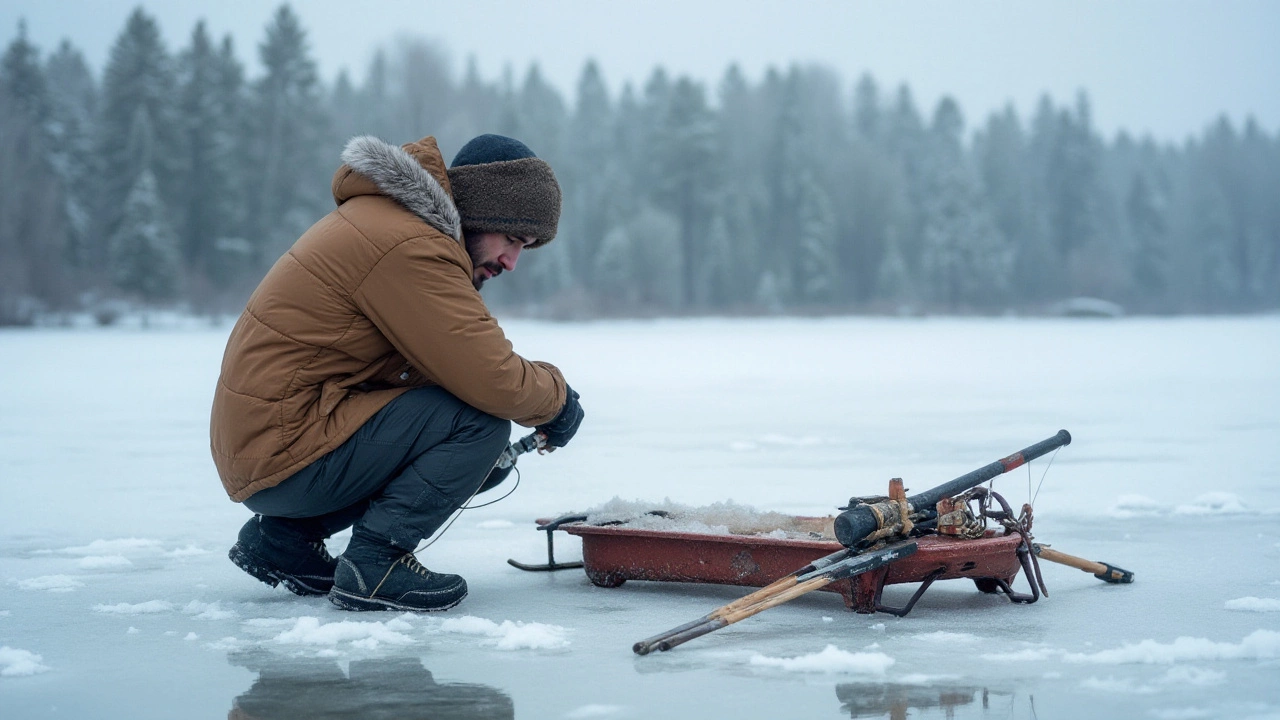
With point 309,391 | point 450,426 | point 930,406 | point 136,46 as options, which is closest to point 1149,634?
point 450,426

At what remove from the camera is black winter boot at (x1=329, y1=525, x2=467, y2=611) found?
11.3ft

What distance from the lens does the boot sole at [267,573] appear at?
3.65 m

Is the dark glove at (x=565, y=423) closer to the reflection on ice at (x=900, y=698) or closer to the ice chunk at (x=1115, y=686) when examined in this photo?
the reflection on ice at (x=900, y=698)

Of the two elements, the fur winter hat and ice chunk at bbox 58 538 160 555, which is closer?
the fur winter hat

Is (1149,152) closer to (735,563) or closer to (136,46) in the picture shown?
(136,46)

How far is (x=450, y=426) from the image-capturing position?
3.44 metres

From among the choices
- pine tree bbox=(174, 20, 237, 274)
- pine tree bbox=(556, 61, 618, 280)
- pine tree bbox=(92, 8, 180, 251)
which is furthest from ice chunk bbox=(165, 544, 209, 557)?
pine tree bbox=(556, 61, 618, 280)

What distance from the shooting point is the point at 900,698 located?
2.55 metres

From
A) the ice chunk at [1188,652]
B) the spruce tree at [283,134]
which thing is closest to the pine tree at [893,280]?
the spruce tree at [283,134]

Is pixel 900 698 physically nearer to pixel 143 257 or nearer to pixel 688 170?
pixel 143 257

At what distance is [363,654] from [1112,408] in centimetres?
849

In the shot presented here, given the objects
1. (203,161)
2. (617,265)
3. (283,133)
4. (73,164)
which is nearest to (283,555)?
(283,133)

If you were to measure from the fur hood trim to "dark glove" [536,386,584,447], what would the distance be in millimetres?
633

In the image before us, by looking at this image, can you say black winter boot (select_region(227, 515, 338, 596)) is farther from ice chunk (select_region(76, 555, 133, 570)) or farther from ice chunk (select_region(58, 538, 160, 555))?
ice chunk (select_region(58, 538, 160, 555))
